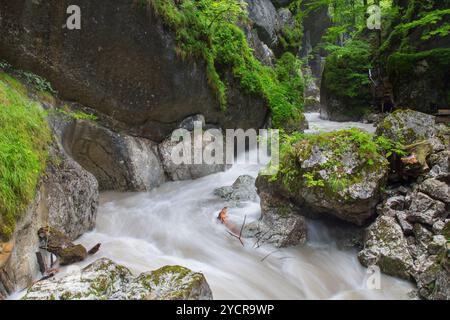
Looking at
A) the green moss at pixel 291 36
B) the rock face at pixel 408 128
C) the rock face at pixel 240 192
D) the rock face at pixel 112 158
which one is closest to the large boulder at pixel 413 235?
the rock face at pixel 408 128

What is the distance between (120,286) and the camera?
3.27 metres

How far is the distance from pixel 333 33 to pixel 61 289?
1372cm

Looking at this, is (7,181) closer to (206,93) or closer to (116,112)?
(116,112)

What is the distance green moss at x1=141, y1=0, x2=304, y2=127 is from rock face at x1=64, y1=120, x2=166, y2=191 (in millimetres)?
2571

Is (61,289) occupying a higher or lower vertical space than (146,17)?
lower

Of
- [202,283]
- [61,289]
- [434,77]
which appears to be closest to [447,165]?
[202,283]

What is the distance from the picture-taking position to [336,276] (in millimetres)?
5027

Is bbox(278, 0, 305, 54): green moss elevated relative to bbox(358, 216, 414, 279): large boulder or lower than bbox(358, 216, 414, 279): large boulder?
elevated

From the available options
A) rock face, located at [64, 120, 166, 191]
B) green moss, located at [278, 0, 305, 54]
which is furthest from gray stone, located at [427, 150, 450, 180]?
green moss, located at [278, 0, 305, 54]

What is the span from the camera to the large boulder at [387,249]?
4.68 m

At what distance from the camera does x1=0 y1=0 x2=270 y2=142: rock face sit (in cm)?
650

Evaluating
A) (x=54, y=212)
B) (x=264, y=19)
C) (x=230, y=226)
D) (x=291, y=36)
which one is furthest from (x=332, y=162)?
(x=291, y=36)

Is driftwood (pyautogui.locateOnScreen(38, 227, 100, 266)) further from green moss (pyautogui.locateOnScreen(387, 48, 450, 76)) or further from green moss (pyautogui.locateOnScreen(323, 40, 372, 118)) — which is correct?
green moss (pyautogui.locateOnScreen(323, 40, 372, 118))

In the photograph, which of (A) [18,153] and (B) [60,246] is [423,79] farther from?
(A) [18,153]
